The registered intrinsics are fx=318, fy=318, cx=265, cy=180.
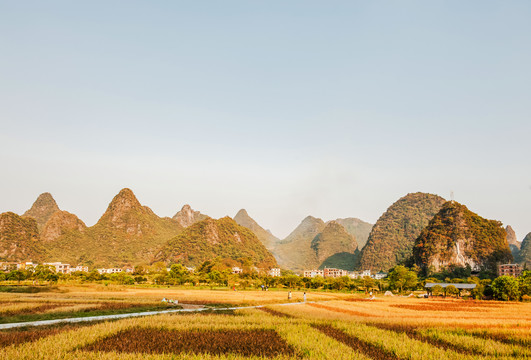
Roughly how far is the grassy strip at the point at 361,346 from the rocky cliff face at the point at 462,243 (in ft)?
358

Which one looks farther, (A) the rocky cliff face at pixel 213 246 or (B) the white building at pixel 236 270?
(A) the rocky cliff face at pixel 213 246

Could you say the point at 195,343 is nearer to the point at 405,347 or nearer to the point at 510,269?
the point at 405,347

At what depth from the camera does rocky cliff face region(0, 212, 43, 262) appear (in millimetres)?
124375

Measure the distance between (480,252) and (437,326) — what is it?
112m

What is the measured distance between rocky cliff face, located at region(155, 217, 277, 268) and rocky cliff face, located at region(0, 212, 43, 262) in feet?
160

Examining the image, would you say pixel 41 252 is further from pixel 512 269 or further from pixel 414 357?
pixel 512 269

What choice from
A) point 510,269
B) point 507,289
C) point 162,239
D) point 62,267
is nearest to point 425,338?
point 507,289

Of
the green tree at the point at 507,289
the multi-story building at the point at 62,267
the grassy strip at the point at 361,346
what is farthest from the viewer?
the multi-story building at the point at 62,267

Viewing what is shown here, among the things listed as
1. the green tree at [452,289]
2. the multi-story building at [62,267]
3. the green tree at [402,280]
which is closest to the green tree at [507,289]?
the green tree at [452,289]

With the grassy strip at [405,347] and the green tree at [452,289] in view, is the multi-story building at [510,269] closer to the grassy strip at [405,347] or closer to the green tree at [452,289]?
the green tree at [452,289]

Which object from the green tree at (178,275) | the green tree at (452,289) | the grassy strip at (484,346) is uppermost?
the grassy strip at (484,346)

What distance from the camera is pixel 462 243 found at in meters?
108

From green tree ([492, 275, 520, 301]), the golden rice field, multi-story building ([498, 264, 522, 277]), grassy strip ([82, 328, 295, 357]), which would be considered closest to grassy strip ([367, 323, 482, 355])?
the golden rice field

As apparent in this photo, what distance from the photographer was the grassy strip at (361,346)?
8.64m
